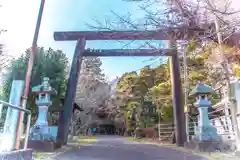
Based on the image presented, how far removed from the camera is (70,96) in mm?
10523

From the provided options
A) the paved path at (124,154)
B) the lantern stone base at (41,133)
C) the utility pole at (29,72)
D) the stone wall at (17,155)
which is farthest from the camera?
the lantern stone base at (41,133)

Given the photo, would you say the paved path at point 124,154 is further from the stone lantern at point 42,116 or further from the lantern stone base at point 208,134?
the stone lantern at point 42,116

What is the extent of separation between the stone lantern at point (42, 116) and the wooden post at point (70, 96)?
2.14 ft

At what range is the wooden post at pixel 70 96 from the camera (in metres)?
10.3

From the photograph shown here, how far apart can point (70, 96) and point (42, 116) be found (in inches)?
54.7

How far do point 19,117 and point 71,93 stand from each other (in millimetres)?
5895

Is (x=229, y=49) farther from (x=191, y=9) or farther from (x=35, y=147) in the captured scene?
(x=35, y=147)

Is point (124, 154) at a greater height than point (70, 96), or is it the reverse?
point (70, 96)

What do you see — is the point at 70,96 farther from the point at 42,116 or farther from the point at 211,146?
the point at 211,146

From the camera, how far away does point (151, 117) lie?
2023 centimetres

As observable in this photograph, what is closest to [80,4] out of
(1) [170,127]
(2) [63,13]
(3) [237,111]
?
(2) [63,13]

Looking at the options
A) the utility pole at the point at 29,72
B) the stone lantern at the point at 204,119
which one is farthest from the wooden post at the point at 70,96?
the stone lantern at the point at 204,119

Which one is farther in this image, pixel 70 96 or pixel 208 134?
pixel 70 96

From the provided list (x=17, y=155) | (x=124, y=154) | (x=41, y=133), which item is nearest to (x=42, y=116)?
(x=41, y=133)
